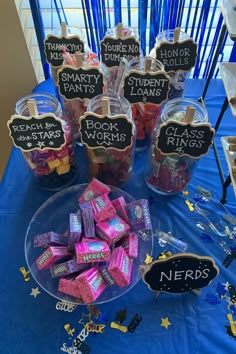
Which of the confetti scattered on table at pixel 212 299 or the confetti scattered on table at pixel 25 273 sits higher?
the confetti scattered on table at pixel 25 273

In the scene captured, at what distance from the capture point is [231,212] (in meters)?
0.92

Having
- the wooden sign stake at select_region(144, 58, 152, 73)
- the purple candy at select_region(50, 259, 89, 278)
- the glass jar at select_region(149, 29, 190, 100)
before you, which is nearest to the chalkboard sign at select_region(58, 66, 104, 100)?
the wooden sign stake at select_region(144, 58, 152, 73)

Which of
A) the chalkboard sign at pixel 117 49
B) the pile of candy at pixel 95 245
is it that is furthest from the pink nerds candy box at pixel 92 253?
the chalkboard sign at pixel 117 49

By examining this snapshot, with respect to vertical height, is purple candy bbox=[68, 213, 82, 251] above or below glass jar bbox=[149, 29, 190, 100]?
below

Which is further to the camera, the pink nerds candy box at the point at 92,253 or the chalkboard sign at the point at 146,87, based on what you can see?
the chalkboard sign at the point at 146,87

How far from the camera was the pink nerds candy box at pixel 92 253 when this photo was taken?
2.32 feet

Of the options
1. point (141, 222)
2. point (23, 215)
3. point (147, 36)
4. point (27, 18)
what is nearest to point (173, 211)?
point (141, 222)

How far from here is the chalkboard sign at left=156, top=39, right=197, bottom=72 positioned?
0.94 m

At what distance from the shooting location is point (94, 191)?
0.84 meters

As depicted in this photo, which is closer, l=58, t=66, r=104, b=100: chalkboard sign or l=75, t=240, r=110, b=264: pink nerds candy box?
l=75, t=240, r=110, b=264: pink nerds candy box

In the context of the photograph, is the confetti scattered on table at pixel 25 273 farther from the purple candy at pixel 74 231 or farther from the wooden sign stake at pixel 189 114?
A: the wooden sign stake at pixel 189 114

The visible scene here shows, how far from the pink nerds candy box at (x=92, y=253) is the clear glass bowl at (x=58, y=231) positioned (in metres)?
0.08

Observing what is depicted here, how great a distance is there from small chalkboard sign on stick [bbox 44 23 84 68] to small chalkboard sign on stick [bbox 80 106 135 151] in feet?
1.13

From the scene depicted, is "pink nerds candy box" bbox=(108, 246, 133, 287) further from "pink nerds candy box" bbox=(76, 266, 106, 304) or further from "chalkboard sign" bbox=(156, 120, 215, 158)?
"chalkboard sign" bbox=(156, 120, 215, 158)
